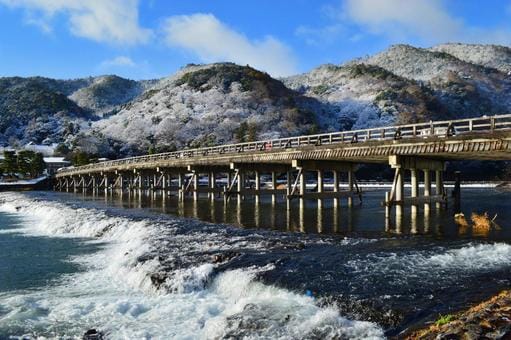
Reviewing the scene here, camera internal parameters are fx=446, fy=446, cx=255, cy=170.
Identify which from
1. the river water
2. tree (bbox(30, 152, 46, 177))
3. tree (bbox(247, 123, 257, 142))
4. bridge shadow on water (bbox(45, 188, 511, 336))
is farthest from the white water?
tree (bbox(247, 123, 257, 142))

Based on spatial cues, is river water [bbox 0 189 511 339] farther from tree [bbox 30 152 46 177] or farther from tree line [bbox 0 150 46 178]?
tree [bbox 30 152 46 177]

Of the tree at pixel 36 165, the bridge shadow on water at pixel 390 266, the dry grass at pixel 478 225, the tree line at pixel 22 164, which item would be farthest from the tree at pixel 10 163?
the dry grass at pixel 478 225

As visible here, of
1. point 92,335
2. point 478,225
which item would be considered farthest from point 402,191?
point 92,335

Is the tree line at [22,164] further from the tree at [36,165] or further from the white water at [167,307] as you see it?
the white water at [167,307]

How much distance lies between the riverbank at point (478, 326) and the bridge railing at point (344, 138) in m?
13.3

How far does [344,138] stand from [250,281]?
66.2 ft

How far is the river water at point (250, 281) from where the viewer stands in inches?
424

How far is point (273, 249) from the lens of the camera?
18234 mm

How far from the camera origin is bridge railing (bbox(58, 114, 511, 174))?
75.7ft

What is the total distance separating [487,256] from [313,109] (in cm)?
15642

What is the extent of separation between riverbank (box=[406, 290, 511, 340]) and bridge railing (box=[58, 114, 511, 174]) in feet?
43.7

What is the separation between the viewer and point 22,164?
318 ft

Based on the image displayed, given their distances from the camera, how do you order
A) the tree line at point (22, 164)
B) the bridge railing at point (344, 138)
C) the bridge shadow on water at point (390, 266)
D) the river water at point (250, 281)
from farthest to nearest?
the tree line at point (22, 164) < the bridge railing at point (344, 138) < the bridge shadow on water at point (390, 266) < the river water at point (250, 281)

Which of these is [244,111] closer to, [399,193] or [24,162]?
[24,162]
